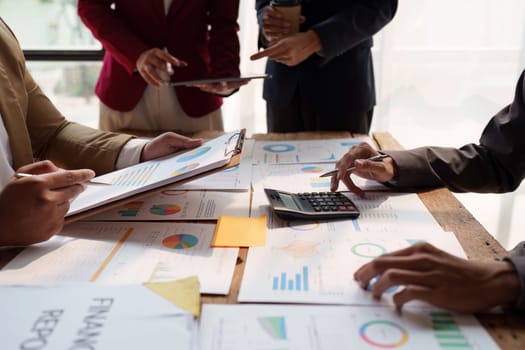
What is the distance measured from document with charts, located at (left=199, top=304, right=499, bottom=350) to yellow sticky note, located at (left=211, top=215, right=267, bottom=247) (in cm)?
20

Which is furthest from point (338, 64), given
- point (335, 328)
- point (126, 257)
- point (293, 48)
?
point (335, 328)

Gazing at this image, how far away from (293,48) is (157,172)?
2.00 ft

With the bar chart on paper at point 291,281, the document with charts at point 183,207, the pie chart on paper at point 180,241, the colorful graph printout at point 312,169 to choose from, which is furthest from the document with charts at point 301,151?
the bar chart on paper at point 291,281

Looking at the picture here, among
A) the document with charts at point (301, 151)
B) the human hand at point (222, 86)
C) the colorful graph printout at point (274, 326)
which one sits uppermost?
the human hand at point (222, 86)

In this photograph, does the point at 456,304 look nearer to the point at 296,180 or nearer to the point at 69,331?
the point at 69,331

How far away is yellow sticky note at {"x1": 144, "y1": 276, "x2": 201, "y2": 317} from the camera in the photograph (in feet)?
2.20

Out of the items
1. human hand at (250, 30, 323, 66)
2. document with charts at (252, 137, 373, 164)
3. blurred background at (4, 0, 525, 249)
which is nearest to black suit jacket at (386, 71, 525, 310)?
document with charts at (252, 137, 373, 164)

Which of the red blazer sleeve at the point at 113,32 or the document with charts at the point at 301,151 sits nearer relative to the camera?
the document with charts at the point at 301,151

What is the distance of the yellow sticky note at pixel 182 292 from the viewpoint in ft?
2.20

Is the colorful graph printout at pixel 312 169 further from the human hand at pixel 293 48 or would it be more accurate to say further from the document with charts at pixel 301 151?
the human hand at pixel 293 48

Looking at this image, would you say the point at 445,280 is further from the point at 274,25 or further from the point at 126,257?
the point at 274,25

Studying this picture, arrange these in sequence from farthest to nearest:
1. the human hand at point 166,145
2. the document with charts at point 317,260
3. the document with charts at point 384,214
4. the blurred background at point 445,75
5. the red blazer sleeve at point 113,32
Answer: the blurred background at point 445,75 < the red blazer sleeve at point 113,32 < the human hand at point 166,145 < the document with charts at point 384,214 < the document with charts at point 317,260

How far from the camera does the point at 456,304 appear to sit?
66cm

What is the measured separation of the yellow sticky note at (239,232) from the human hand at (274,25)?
0.66m
